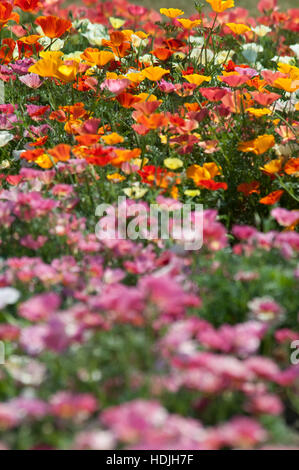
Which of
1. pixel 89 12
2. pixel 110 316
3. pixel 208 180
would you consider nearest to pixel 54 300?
pixel 110 316

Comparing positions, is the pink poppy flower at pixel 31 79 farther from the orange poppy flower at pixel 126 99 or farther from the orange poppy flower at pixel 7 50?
the orange poppy flower at pixel 126 99

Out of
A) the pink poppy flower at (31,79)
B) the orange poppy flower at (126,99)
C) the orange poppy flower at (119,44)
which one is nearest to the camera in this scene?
the orange poppy flower at (126,99)

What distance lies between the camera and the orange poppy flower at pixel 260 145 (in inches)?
93.0

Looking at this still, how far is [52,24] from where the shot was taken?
2688 mm

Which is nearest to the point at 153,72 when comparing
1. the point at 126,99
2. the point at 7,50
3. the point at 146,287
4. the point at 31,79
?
the point at 126,99

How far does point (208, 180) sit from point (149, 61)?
138 cm

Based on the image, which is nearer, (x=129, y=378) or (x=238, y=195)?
(x=129, y=378)

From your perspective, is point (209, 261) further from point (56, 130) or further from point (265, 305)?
point (56, 130)

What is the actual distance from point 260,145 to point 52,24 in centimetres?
105

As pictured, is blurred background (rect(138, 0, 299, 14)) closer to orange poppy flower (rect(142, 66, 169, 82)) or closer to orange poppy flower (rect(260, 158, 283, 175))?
orange poppy flower (rect(142, 66, 169, 82))

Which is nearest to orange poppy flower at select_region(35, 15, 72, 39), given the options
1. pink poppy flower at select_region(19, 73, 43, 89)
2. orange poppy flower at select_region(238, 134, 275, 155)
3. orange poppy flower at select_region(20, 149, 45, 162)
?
pink poppy flower at select_region(19, 73, 43, 89)

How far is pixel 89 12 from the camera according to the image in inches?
186

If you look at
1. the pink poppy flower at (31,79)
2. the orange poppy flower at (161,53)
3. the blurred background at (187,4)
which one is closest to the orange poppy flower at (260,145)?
the orange poppy flower at (161,53)

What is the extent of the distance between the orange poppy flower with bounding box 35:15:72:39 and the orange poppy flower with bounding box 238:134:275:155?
0.94 m
